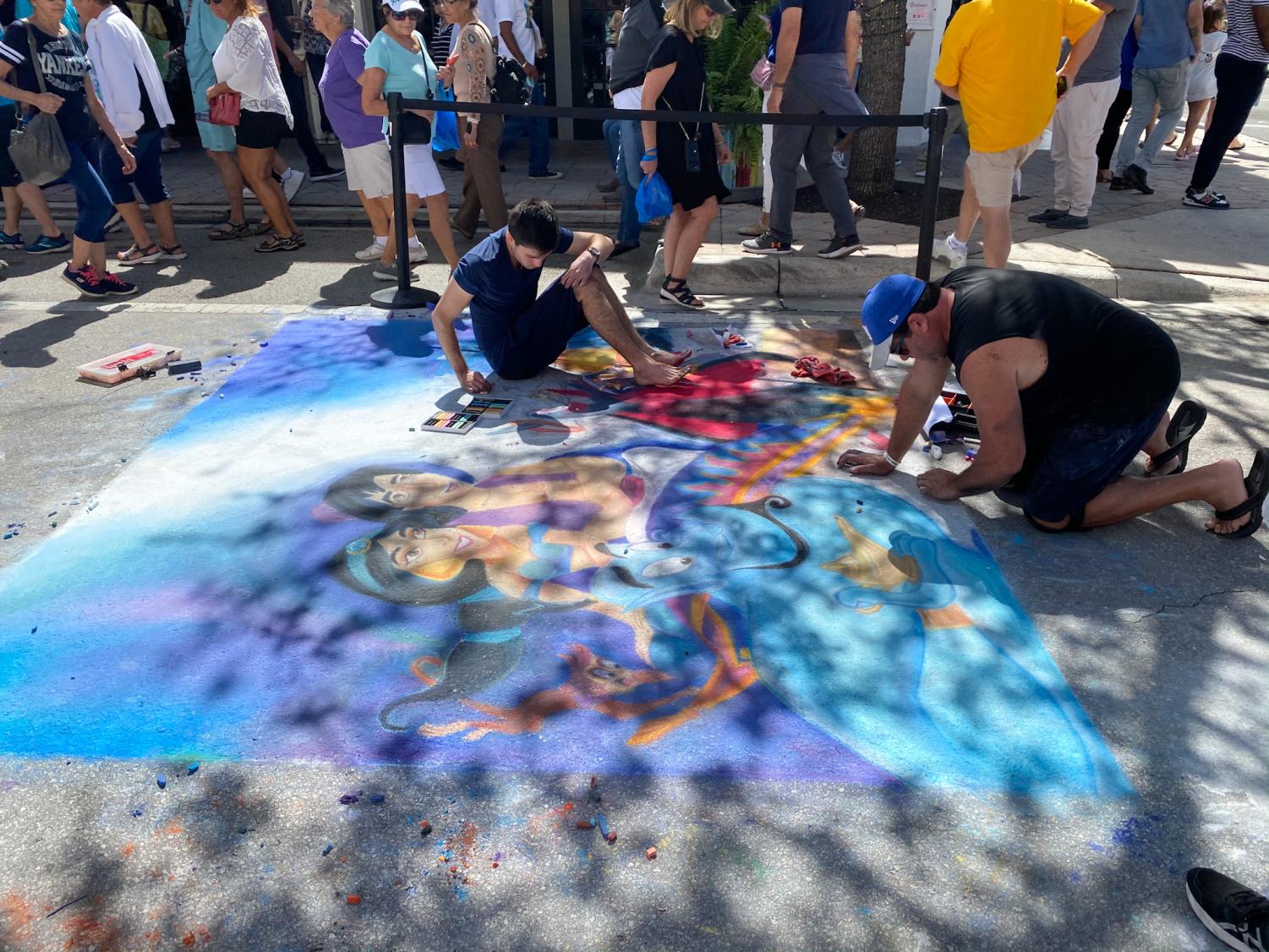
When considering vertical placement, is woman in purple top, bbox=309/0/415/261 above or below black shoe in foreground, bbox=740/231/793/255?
above

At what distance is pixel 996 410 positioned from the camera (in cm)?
343

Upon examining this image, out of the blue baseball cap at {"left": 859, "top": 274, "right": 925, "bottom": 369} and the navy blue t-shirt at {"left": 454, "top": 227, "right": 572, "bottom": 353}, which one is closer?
the blue baseball cap at {"left": 859, "top": 274, "right": 925, "bottom": 369}

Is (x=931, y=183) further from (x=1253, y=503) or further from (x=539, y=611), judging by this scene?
(x=539, y=611)

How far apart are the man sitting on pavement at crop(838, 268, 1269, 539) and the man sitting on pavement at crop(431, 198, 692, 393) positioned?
160cm

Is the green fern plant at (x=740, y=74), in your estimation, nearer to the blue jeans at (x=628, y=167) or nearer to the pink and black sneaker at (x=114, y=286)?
the blue jeans at (x=628, y=167)

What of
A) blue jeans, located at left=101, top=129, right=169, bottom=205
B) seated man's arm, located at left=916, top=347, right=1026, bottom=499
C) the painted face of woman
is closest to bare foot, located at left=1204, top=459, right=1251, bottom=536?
seated man's arm, located at left=916, top=347, right=1026, bottom=499

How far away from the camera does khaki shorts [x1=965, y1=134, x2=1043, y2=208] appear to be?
5.77m

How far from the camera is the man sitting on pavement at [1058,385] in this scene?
11.2 ft

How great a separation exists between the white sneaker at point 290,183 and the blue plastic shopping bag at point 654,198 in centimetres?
412

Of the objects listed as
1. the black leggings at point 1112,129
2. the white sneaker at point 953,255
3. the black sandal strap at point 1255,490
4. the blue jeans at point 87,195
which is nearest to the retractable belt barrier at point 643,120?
the white sneaker at point 953,255

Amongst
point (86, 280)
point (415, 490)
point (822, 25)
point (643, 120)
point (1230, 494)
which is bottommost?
point (415, 490)

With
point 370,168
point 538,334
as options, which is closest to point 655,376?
point 538,334

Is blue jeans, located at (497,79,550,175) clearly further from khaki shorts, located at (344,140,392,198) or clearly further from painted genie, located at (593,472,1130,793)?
painted genie, located at (593,472,1130,793)

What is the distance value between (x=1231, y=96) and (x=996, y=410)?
226 inches
